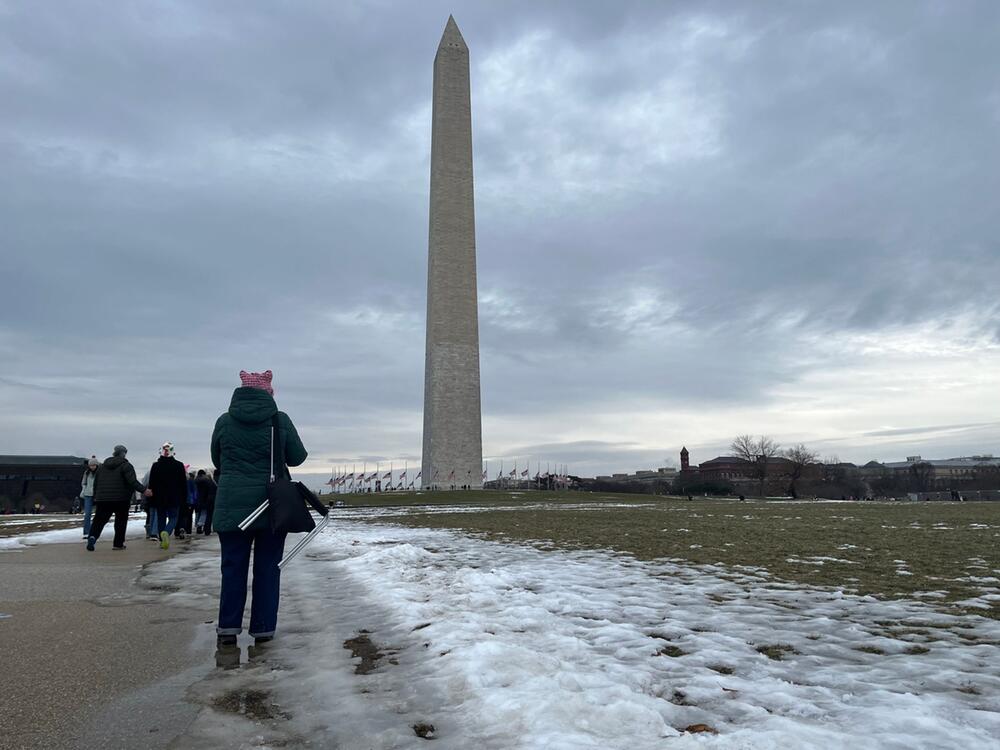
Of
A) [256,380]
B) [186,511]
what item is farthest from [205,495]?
[256,380]

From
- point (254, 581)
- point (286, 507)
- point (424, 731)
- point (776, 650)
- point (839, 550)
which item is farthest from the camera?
point (839, 550)

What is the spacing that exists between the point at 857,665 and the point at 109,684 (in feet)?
12.9

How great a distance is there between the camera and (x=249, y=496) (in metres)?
4.56

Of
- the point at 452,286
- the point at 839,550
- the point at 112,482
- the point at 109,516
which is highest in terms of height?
the point at 452,286

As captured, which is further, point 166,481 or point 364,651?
point 166,481

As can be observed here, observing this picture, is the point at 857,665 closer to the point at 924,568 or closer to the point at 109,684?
the point at 109,684

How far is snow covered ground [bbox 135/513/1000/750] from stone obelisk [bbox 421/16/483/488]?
121ft

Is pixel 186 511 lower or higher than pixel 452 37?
lower

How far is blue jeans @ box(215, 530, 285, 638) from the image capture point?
4445 mm

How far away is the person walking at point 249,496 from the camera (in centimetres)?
446

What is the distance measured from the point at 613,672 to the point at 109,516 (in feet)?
30.7

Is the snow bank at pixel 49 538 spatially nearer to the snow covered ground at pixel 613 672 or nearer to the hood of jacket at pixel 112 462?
the hood of jacket at pixel 112 462

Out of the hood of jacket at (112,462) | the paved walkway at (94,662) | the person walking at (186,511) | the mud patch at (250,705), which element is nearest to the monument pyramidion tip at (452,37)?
the person walking at (186,511)

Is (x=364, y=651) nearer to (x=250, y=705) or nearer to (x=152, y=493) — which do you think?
(x=250, y=705)
